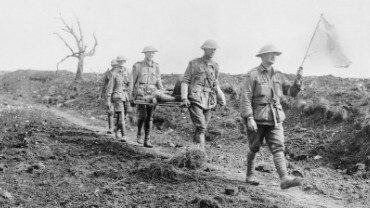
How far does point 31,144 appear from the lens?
9.23m

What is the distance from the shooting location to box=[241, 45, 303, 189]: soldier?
6594 mm

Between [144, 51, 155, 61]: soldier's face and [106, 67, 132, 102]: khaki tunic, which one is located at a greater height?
[144, 51, 155, 61]: soldier's face

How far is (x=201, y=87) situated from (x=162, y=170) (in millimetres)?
1924

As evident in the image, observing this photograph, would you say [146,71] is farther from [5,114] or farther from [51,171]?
[5,114]

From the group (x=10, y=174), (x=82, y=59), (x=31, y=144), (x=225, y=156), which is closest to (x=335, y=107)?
(x=225, y=156)

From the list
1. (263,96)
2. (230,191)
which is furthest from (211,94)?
(230,191)

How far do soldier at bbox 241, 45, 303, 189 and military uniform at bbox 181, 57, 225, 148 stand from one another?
1.52 metres

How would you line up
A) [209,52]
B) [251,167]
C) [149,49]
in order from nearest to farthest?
[251,167] < [209,52] < [149,49]

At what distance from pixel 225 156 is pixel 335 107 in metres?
3.76

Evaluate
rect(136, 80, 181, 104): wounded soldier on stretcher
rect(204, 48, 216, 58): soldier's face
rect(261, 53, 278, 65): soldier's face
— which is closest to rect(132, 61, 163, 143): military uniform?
rect(136, 80, 181, 104): wounded soldier on stretcher

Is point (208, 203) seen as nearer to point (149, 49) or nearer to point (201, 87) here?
point (201, 87)

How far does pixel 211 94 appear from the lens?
8.48m

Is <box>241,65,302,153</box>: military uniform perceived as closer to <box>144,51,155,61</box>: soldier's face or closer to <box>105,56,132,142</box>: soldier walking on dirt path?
<box>144,51,155,61</box>: soldier's face

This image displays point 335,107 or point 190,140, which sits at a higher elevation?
point 335,107
